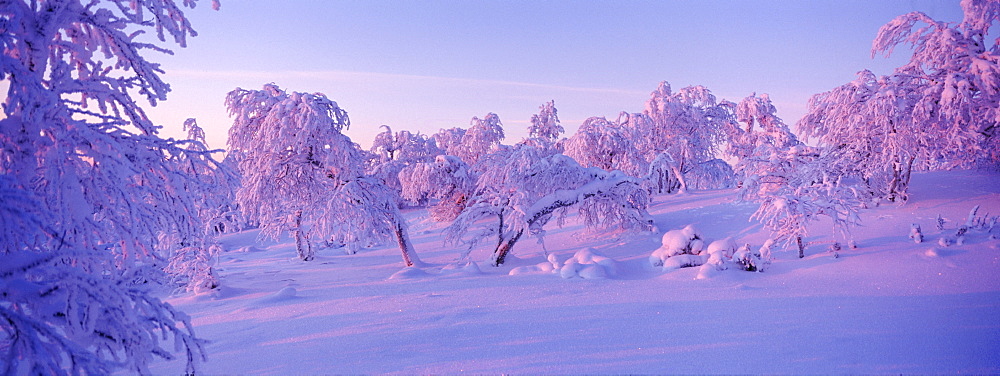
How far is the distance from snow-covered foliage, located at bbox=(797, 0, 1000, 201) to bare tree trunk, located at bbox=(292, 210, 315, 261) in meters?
15.4

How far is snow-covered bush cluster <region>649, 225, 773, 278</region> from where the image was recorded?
8.81m

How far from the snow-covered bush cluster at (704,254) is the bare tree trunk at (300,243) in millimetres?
9734

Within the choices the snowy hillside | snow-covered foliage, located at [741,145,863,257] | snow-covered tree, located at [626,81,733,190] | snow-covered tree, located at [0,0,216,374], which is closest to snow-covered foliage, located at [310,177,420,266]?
the snowy hillside

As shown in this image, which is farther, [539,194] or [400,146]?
Answer: [400,146]

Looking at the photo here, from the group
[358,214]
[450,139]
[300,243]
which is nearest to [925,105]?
[358,214]

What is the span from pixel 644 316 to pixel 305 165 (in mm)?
9019

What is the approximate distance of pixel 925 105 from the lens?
35.7ft

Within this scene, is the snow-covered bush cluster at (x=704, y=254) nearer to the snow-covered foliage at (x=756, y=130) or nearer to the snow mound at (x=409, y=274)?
the snow mound at (x=409, y=274)

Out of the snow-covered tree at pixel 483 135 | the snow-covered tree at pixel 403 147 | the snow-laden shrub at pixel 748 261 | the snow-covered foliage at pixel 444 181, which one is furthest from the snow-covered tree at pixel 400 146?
the snow-laden shrub at pixel 748 261

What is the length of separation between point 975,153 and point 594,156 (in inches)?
436

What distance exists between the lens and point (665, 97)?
74.2ft

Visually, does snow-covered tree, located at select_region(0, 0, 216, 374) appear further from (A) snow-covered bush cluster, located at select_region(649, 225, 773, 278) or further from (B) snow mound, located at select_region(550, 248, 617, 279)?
(A) snow-covered bush cluster, located at select_region(649, 225, 773, 278)

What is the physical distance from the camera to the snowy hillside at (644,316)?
4633 millimetres

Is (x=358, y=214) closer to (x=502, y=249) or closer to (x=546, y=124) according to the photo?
(x=502, y=249)
